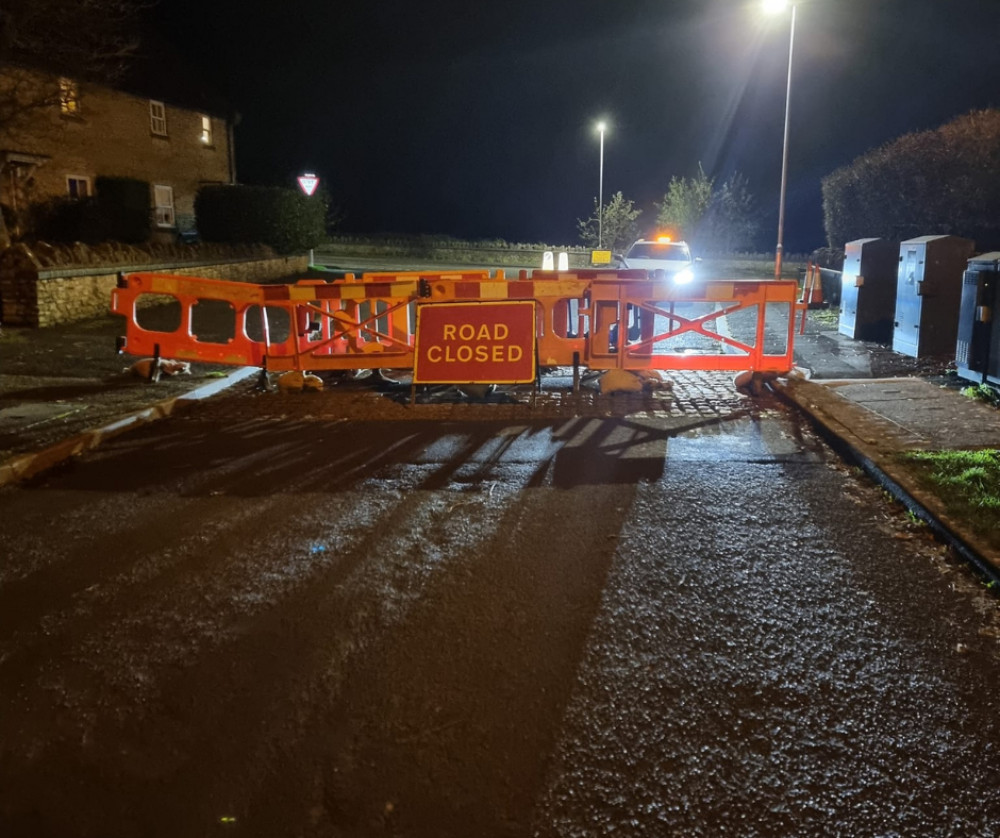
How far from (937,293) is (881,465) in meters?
6.44

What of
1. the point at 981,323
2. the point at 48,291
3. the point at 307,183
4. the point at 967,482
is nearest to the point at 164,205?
the point at 307,183

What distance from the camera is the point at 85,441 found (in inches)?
314

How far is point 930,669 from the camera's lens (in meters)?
3.80

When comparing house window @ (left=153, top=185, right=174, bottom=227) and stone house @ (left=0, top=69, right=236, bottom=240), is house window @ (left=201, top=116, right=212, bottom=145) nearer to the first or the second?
stone house @ (left=0, top=69, right=236, bottom=240)

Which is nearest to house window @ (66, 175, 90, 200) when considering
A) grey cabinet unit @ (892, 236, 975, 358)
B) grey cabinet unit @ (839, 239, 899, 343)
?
grey cabinet unit @ (839, 239, 899, 343)

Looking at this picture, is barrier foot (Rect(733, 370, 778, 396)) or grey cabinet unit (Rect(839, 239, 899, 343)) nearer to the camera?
barrier foot (Rect(733, 370, 778, 396))

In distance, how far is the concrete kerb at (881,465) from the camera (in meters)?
4.94

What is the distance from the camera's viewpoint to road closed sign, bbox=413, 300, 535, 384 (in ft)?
31.1

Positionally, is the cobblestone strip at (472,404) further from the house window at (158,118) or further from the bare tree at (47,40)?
the house window at (158,118)

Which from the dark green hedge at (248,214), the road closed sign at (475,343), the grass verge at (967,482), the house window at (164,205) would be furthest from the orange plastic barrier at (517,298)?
the house window at (164,205)

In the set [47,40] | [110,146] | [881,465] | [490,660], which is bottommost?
[490,660]

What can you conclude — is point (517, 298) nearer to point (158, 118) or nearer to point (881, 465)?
point (881, 465)

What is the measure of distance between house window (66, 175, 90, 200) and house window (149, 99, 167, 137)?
416 centimetres

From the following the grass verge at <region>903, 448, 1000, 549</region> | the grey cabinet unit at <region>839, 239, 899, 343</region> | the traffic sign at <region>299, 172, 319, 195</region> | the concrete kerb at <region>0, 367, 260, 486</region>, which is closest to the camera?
the grass verge at <region>903, 448, 1000, 549</region>
